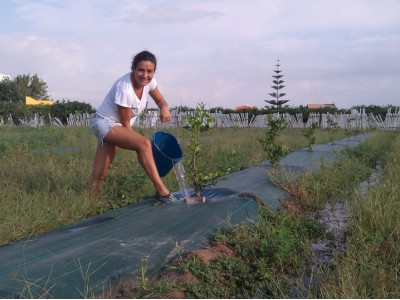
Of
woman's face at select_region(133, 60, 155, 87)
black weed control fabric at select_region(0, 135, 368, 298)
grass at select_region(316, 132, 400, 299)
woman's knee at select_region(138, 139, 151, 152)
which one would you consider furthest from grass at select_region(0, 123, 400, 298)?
woman's face at select_region(133, 60, 155, 87)

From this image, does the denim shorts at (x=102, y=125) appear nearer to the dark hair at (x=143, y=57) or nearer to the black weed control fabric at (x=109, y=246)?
the dark hair at (x=143, y=57)

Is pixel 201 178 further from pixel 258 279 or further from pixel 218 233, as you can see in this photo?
pixel 258 279

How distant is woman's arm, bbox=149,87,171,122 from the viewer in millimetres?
3894

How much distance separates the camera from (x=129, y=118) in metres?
3.65

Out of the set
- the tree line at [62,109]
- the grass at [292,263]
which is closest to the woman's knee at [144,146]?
the grass at [292,263]

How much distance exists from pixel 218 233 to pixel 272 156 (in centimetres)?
279

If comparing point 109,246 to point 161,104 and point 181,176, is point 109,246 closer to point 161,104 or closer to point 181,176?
point 181,176

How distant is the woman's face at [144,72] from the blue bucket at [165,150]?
0.52 metres

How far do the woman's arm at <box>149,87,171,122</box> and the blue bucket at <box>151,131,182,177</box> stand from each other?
134 mm

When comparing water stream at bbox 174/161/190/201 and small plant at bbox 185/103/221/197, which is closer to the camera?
small plant at bbox 185/103/221/197

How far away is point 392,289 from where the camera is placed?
6.79 feet

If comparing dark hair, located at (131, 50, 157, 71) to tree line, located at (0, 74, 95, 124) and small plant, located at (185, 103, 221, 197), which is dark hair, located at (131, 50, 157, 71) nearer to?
small plant, located at (185, 103, 221, 197)

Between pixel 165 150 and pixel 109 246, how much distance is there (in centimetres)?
165

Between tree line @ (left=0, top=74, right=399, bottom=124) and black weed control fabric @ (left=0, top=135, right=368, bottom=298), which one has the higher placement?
tree line @ (left=0, top=74, right=399, bottom=124)
